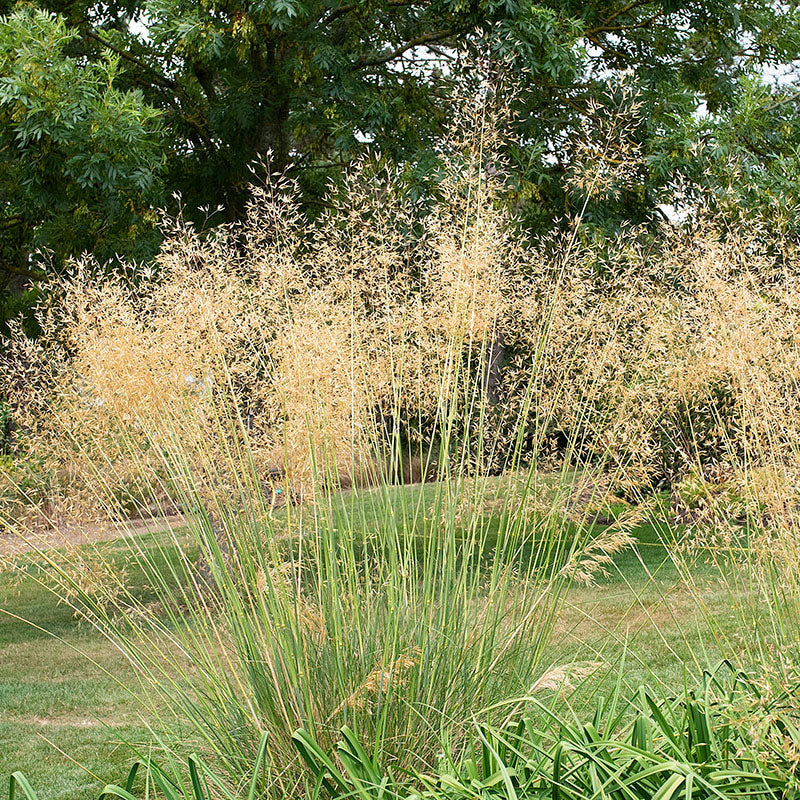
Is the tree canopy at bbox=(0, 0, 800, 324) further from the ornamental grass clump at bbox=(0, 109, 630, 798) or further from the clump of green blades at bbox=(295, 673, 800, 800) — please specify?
the clump of green blades at bbox=(295, 673, 800, 800)

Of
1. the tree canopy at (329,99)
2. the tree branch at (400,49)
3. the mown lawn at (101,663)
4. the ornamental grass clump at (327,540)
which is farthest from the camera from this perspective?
the tree branch at (400,49)

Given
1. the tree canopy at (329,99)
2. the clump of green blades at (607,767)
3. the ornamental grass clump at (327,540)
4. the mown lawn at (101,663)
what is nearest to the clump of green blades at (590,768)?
the clump of green blades at (607,767)

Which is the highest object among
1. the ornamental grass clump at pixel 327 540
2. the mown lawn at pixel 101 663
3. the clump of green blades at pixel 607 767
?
the ornamental grass clump at pixel 327 540

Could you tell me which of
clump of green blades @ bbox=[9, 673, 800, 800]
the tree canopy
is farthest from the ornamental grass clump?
the tree canopy

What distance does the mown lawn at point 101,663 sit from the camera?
388 cm

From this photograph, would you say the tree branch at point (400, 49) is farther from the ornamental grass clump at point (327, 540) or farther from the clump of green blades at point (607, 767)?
the clump of green blades at point (607, 767)

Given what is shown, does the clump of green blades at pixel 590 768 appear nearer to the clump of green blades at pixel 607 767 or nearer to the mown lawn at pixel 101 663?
the clump of green blades at pixel 607 767

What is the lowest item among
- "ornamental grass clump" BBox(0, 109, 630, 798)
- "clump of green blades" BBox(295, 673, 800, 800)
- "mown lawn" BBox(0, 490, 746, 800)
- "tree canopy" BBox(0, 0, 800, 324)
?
"mown lawn" BBox(0, 490, 746, 800)

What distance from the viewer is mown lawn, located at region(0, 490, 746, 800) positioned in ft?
12.7

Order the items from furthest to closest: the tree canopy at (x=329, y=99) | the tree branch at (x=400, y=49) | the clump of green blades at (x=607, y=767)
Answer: the tree branch at (x=400, y=49) → the tree canopy at (x=329, y=99) → the clump of green blades at (x=607, y=767)

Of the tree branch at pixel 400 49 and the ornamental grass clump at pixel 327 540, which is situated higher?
the tree branch at pixel 400 49

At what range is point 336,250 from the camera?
3.42m

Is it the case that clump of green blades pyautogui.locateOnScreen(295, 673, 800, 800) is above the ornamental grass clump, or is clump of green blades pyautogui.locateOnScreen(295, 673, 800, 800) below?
below

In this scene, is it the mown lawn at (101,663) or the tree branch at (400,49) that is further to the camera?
the tree branch at (400,49)
